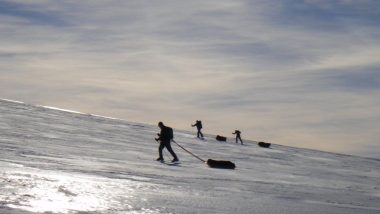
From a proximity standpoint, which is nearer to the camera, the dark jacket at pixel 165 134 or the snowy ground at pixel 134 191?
the snowy ground at pixel 134 191

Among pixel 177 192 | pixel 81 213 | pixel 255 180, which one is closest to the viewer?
pixel 81 213

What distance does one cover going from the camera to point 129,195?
891 centimetres

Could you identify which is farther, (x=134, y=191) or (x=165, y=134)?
(x=165, y=134)

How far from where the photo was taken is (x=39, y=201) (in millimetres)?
7312

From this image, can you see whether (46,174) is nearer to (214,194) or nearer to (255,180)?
(214,194)

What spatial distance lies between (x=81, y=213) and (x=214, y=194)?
4.21 m

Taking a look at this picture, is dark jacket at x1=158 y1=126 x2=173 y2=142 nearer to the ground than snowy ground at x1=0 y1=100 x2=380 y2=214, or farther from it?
farther from it

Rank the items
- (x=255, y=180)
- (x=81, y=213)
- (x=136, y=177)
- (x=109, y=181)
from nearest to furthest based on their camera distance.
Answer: (x=81, y=213), (x=109, y=181), (x=136, y=177), (x=255, y=180)

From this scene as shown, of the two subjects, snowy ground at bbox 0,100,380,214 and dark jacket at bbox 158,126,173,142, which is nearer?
snowy ground at bbox 0,100,380,214

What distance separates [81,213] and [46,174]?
416cm

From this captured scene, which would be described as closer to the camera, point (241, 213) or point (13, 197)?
point (13, 197)

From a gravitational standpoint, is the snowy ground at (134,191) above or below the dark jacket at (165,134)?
below

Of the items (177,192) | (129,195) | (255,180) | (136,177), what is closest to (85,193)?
(129,195)

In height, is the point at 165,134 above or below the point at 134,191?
above
